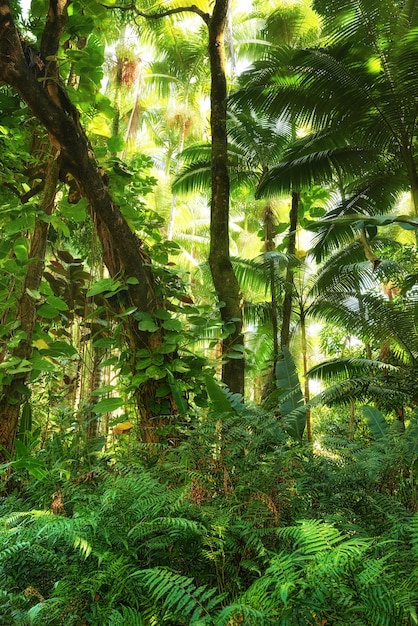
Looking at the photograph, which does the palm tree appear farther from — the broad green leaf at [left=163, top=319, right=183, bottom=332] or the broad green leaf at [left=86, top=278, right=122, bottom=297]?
the broad green leaf at [left=86, top=278, right=122, bottom=297]

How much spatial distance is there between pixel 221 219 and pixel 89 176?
1548mm

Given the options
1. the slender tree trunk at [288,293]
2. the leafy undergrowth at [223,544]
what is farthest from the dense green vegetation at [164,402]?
the slender tree trunk at [288,293]

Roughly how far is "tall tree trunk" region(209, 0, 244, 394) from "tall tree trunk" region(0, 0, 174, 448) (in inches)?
30.6

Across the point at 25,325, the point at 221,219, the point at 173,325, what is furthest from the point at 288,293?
the point at 25,325

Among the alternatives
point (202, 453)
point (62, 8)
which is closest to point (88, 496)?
point (202, 453)

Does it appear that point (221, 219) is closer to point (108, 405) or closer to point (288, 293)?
point (108, 405)

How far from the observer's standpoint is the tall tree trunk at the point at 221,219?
12.0 ft

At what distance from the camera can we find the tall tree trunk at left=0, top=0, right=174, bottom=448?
233 cm

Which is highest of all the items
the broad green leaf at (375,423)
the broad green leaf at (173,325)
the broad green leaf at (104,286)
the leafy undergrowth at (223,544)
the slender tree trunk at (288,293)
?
the slender tree trunk at (288,293)

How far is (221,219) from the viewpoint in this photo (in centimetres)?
402

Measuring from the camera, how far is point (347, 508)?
1716 mm

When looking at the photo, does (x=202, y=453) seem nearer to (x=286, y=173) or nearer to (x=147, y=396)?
(x=147, y=396)

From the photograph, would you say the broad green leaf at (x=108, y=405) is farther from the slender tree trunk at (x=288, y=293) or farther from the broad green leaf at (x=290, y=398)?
the slender tree trunk at (x=288, y=293)

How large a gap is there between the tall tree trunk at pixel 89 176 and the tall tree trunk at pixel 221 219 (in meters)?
0.78
